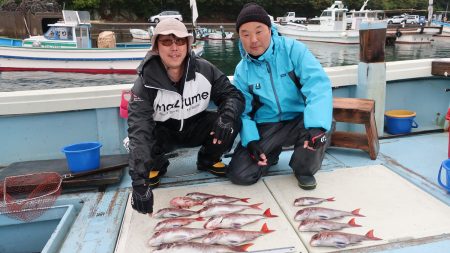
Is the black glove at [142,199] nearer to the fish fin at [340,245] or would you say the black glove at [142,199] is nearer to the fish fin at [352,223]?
the fish fin at [340,245]

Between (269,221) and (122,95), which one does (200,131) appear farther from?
(269,221)

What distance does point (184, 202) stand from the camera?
271 cm

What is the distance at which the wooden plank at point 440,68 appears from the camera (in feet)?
13.4

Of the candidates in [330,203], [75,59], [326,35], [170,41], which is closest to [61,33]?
[75,59]

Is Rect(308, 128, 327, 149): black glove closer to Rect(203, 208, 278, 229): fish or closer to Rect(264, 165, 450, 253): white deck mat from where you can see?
Rect(264, 165, 450, 253): white deck mat

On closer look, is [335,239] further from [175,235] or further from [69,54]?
[69,54]

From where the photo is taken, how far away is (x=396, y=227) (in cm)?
230

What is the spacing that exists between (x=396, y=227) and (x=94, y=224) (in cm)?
211

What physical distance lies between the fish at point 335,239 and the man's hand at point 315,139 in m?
0.71

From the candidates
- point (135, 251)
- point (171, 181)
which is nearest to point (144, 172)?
point (135, 251)

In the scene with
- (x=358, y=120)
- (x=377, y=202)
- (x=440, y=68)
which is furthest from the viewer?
(x=440, y=68)

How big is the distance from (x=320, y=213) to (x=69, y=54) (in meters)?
19.3

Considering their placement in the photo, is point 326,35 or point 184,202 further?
point 326,35

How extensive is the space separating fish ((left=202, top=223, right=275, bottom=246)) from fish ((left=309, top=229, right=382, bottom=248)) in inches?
14.4
